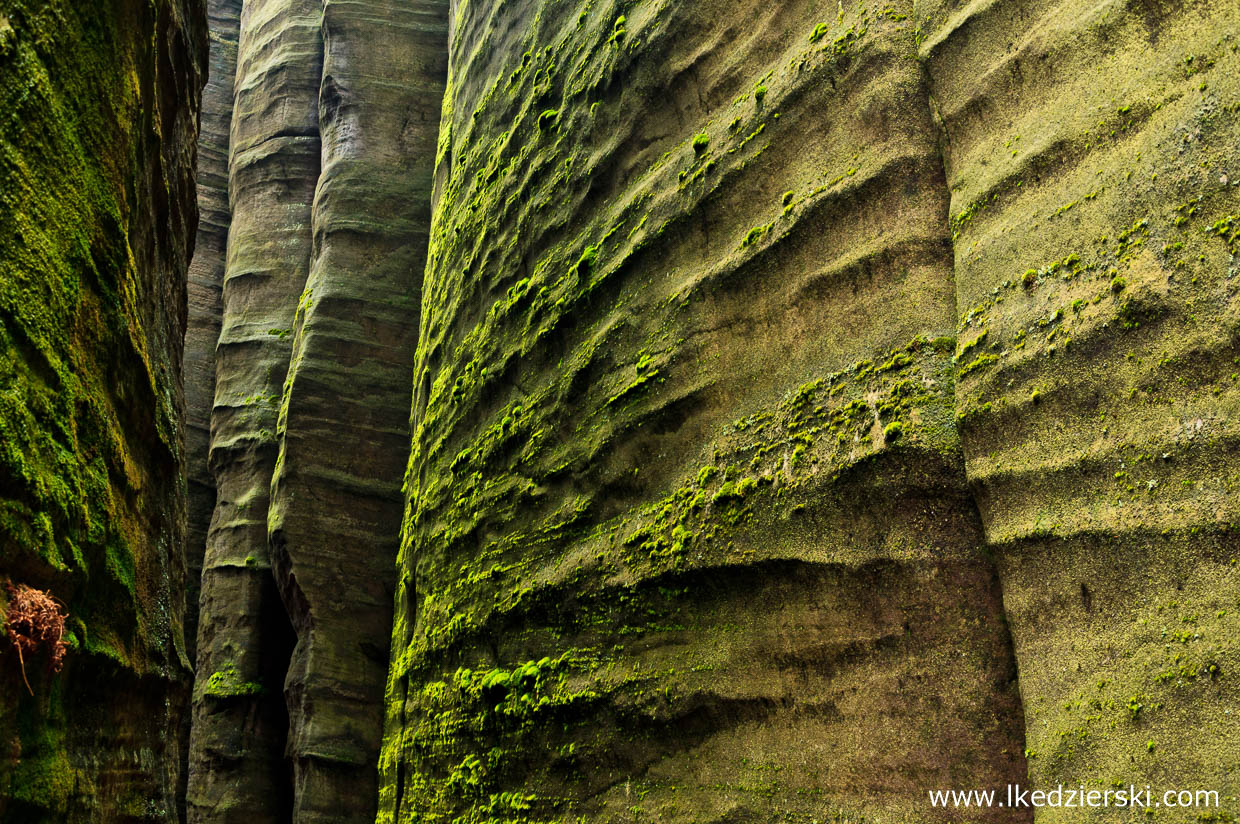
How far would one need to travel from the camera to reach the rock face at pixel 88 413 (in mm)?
2334

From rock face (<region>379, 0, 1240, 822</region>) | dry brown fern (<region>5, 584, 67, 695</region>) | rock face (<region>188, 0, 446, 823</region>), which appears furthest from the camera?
rock face (<region>188, 0, 446, 823</region>)

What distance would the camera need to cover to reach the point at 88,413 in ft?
9.41

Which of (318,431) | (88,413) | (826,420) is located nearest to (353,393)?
(318,431)

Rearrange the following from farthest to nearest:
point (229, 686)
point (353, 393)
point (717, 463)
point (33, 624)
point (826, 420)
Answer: point (229, 686)
point (353, 393)
point (717, 463)
point (826, 420)
point (33, 624)

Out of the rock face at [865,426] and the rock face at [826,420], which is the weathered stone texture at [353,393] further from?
the rock face at [865,426]

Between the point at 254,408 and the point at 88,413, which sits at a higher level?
the point at 254,408

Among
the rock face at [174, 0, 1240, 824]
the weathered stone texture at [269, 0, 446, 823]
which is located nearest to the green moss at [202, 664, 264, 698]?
the weathered stone texture at [269, 0, 446, 823]

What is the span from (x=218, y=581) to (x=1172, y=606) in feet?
33.1

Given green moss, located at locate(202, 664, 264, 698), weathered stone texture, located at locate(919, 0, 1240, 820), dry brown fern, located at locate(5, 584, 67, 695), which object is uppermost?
weathered stone texture, located at locate(919, 0, 1240, 820)

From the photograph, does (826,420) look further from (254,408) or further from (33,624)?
(254,408)

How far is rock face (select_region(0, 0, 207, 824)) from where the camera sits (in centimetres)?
233

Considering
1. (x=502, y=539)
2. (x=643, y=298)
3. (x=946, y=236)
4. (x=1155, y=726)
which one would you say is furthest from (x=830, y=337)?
(x=502, y=539)

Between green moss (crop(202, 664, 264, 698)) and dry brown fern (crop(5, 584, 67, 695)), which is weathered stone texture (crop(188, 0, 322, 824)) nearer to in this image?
green moss (crop(202, 664, 264, 698))

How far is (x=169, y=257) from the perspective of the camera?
4570 mm
